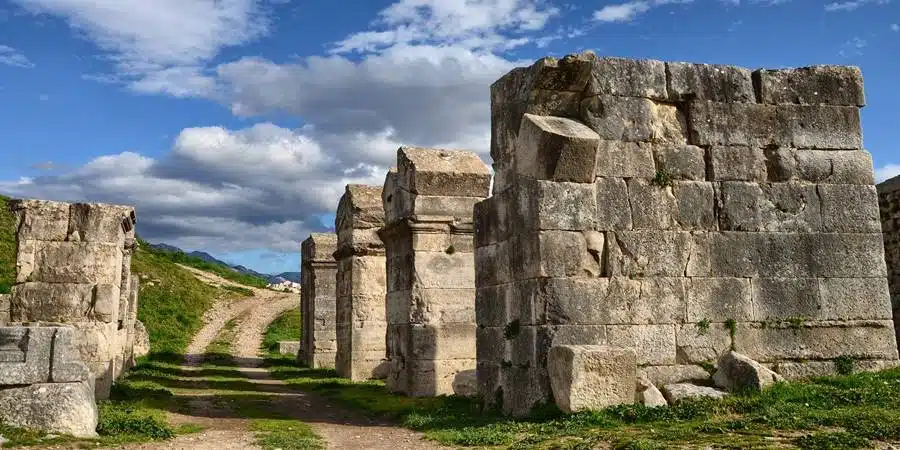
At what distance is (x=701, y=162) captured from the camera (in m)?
9.40

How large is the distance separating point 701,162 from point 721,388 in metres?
2.56

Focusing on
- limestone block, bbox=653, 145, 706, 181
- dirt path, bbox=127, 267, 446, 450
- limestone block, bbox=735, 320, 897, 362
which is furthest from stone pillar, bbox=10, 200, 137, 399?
limestone block, bbox=735, 320, 897, 362

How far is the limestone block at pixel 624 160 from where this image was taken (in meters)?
9.05

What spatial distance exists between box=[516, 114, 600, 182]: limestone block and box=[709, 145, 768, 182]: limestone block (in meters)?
1.59

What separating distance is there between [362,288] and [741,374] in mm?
10240

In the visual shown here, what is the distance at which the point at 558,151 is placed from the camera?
8641mm

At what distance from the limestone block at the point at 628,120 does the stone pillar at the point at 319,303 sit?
12906 mm

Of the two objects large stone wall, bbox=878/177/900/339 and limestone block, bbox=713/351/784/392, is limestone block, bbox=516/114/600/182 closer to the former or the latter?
limestone block, bbox=713/351/784/392

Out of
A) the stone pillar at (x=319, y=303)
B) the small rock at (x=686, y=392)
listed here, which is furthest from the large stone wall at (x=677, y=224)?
the stone pillar at (x=319, y=303)

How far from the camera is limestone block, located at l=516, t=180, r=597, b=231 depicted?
859 cm

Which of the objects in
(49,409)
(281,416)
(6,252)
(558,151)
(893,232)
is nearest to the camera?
(49,409)

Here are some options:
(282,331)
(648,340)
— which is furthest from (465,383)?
(282,331)

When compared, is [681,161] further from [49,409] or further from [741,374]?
[49,409]

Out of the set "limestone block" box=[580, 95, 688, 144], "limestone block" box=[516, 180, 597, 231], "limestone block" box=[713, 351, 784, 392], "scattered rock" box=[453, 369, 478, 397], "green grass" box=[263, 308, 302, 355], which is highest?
"limestone block" box=[580, 95, 688, 144]
